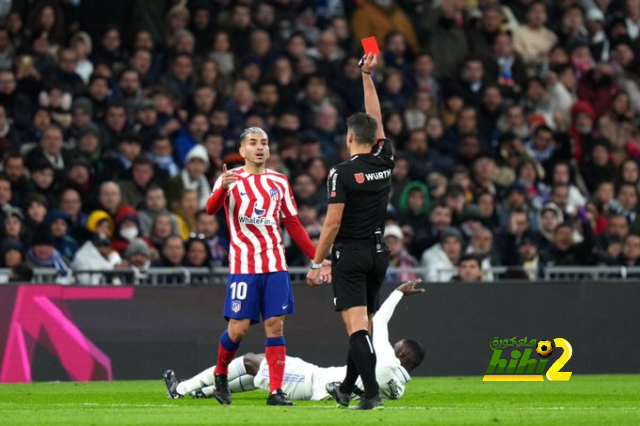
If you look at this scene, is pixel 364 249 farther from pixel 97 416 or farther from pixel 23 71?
pixel 23 71

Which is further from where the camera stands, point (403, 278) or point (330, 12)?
point (330, 12)

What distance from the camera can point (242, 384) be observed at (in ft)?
44.4

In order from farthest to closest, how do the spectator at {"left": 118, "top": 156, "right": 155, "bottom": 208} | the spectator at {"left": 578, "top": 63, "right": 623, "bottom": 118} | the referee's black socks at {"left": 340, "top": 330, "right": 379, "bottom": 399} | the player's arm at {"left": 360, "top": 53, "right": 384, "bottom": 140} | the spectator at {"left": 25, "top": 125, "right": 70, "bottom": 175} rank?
the spectator at {"left": 578, "top": 63, "right": 623, "bottom": 118} < the spectator at {"left": 118, "top": 156, "right": 155, "bottom": 208} < the spectator at {"left": 25, "top": 125, "right": 70, "bottom": 175} < the player's arm at {"left": 360, "top": 53, "right": 384, "bottom": 140} < the referee's black socks at {"left": 340, "top": 330, "right": 379, "bottom": 399}

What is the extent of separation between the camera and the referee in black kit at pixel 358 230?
37.8ft

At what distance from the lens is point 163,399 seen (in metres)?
13.6

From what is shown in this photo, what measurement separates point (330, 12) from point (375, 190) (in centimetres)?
1333

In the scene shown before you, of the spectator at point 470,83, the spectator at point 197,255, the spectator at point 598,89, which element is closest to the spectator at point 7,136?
the spectator at point 197,255

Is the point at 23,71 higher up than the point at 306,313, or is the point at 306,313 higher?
the point at 23,71

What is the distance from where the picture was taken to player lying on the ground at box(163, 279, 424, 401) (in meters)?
12.9

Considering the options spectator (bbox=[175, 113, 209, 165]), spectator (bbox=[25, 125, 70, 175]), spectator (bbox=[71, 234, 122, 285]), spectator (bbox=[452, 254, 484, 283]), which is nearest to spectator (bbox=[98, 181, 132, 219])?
spectator (bbox=[25, 125, 70, 175])

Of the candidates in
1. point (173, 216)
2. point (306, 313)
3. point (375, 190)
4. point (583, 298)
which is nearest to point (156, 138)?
point (173, 216)

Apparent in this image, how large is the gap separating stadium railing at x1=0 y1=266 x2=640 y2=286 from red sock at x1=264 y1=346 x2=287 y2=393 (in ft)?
15.9

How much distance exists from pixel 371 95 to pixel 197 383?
3192 mm

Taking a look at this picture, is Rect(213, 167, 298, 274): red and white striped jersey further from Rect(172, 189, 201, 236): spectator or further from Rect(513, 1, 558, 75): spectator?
Rect(513, 1, 558, 75): spectator
